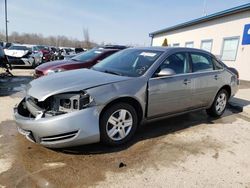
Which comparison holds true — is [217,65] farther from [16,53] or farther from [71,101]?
[16,53]

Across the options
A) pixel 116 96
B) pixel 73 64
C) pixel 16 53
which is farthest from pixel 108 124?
pixel 16 53

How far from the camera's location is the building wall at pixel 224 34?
13.9 metres

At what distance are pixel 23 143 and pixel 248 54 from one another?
1310 cm

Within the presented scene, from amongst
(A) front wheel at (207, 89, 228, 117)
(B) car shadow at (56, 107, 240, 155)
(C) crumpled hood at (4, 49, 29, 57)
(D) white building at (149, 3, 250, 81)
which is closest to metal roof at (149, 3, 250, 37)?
(D) white building at (149, 3, 250, 81)

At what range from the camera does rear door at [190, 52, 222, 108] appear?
5055mm

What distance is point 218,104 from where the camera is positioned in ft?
19.3

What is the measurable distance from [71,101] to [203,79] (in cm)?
295

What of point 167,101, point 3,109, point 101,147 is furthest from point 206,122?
point 3,109

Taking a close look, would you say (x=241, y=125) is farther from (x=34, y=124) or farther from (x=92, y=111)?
(x=34, y=124)

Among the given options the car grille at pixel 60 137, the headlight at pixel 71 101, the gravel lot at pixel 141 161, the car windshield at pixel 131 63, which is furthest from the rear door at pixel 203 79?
the car grille at pixel 60 137

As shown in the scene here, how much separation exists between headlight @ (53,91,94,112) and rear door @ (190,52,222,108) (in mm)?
2406

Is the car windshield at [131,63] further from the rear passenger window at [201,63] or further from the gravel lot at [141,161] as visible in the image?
the gravel lot at [141,161]

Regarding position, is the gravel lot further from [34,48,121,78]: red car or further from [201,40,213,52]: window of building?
[201,40,213,52]: window of building

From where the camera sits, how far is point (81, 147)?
387 cm
